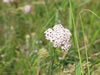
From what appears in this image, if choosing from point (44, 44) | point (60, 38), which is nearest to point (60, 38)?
point (60, 38)

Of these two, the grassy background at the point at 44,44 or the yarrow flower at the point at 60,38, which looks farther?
the grassy background at the point at 44,44

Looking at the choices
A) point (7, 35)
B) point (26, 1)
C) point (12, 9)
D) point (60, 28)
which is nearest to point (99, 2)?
point (26, 1)

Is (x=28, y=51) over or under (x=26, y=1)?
under

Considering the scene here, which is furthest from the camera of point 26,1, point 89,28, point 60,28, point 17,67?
point 26,1

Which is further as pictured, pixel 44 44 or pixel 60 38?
pixel 44 44

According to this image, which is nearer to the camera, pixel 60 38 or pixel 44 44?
pixel 60 38

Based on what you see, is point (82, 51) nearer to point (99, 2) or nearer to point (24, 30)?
point (24, 30)

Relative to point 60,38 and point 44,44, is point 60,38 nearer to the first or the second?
point 60,38

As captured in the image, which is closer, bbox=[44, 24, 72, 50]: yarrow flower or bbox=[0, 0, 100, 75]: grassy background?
bbox=[44, 24, 72, 50]: yarrow flower
